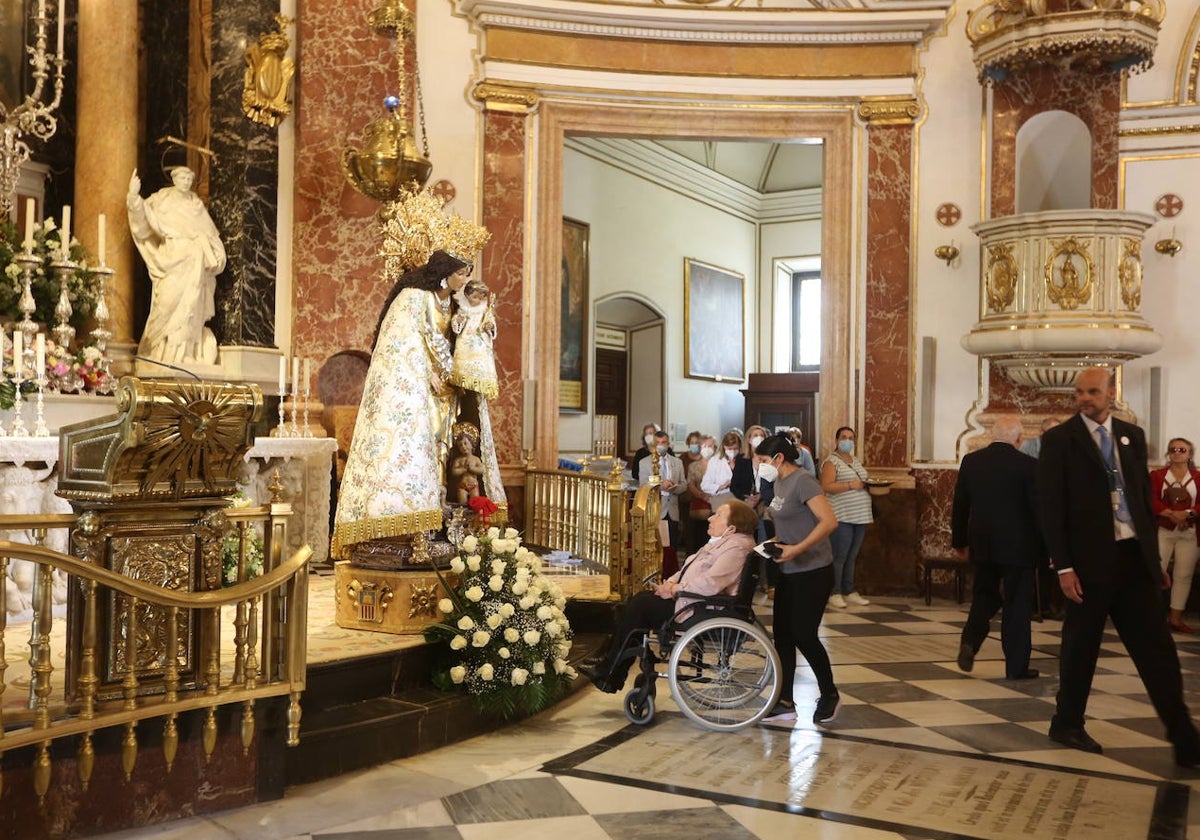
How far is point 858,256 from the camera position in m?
11.1

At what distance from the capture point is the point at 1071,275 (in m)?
9.78

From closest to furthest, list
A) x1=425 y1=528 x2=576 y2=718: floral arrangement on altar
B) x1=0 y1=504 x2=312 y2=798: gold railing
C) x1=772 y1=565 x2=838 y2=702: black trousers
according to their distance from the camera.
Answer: x1=0 y1=504 x2=312 y2=798: gold railing → x1=425 y1=528 x2=576 y2=718: floral arrangement on altar → x1=772 y1=565 x2=838 y2=702: black trousers

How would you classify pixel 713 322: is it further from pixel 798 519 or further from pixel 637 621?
pixel 637 621

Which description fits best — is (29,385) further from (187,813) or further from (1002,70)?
(1002,70)

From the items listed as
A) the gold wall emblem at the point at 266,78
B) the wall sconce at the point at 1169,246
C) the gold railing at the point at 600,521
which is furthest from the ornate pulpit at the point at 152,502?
the wall sconce at the point at 1169,246

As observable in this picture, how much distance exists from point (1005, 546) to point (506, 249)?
5649 millimetres

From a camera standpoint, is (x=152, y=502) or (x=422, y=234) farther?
(x=422, y=234)

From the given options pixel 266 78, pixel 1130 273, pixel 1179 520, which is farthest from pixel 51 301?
pixel 1130 273

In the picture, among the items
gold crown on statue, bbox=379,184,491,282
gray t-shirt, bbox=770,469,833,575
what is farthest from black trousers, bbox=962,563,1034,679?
gold crown on statue, bbox=379,184,491,282

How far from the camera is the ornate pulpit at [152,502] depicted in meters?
3.97

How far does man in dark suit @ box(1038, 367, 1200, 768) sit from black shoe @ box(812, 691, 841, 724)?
1.03 metres

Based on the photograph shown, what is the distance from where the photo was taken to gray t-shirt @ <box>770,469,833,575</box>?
570cm

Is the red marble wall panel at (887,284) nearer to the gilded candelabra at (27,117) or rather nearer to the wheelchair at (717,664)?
the wheelchair at (717,664)

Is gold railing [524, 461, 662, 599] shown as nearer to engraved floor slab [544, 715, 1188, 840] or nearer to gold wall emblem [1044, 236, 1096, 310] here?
engraved floor slab [544, 715, 1188, 840]
